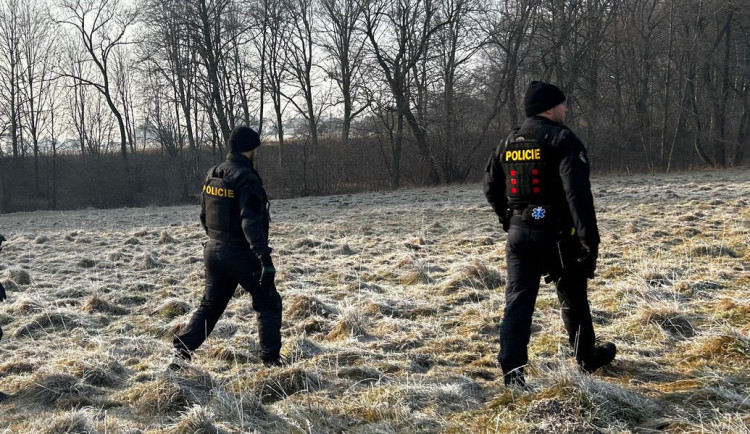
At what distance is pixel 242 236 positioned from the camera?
4.41 m

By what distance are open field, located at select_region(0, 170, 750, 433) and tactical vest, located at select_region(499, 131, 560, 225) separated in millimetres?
900

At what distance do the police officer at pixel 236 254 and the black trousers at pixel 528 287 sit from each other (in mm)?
1709

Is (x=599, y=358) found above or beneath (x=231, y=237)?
beneath

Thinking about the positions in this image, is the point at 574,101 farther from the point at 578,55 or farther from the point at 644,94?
the point at 644,94

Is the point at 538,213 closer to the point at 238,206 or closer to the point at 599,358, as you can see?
the point at 599,358

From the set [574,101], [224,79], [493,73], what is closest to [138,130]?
[224,79]

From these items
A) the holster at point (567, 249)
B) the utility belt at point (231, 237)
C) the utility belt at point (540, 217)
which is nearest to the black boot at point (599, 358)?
the holster at point (567, 249)

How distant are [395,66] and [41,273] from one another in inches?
813

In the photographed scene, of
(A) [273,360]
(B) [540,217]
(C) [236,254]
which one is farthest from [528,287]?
(C) [236,254]

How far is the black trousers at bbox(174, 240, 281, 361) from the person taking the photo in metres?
4.36

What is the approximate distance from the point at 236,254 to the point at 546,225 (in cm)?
224

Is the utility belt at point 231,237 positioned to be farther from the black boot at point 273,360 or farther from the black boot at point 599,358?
the black boot at point 599,358

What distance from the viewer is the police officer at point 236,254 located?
14.2ft

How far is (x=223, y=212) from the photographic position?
4.38m
